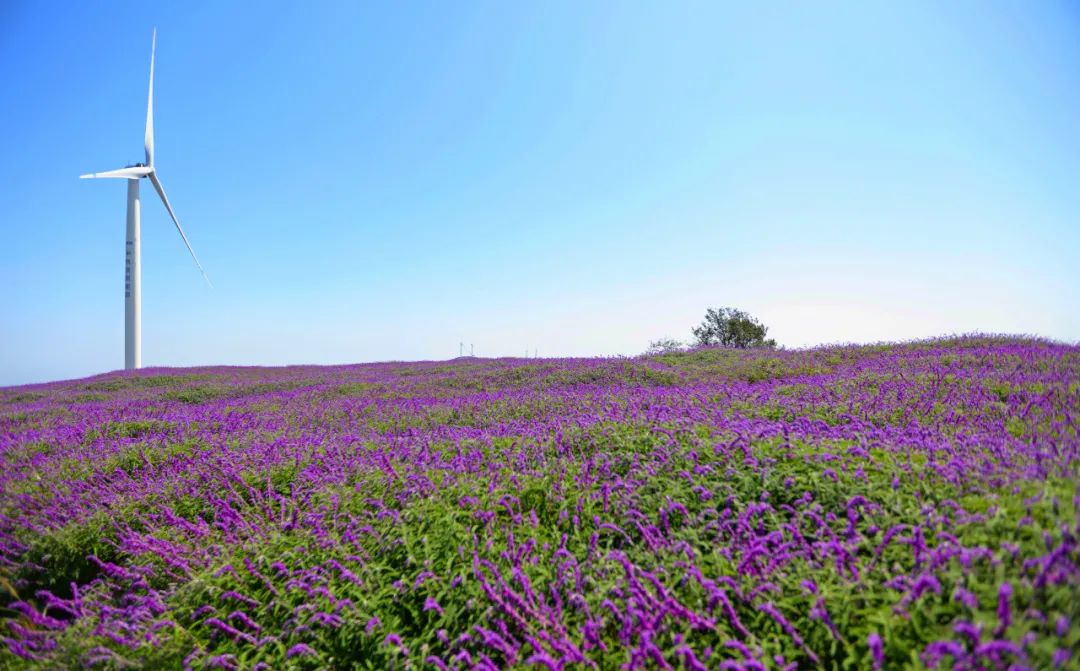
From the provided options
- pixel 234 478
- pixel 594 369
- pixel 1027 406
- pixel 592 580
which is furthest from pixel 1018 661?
pixel 594 369

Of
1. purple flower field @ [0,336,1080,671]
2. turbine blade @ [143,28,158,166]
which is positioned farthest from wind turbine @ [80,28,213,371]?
purple flower field @ [0,336,1080,671]

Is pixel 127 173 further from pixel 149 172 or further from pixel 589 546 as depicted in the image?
pixel 589 546

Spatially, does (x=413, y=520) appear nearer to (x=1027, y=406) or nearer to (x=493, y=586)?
(x=493, y=586)

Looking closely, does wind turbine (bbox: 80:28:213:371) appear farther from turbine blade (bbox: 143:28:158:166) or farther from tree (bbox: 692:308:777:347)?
tree (bbox: 692:308:777:347)

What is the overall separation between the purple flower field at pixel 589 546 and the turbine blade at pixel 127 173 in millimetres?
36021

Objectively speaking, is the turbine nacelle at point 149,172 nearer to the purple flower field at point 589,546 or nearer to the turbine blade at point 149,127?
the turbine blade at point 149,127

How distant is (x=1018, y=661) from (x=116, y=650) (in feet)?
17.7

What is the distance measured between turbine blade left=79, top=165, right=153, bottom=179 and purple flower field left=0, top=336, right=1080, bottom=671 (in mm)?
36021

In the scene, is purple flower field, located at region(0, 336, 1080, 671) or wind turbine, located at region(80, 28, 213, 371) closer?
purple flower field, located at region(0, 336, 1080, 671)

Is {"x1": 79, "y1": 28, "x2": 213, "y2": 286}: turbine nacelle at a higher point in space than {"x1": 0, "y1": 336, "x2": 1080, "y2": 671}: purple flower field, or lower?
higher

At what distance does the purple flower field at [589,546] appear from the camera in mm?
2662

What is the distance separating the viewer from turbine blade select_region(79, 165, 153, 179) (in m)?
35.0

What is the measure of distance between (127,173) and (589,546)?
148ft

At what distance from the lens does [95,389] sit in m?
26.4
